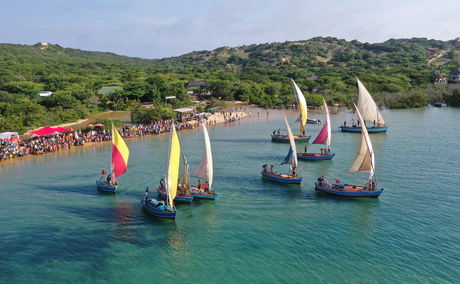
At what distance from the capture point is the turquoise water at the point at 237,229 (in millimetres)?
21750

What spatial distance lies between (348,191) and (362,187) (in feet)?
4.40

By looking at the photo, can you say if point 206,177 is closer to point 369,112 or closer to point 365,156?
point 365,156

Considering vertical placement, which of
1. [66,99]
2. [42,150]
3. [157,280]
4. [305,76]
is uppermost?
[305,76]

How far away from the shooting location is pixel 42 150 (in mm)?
50375

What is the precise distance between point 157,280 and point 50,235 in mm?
10081

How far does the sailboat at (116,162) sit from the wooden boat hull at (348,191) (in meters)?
18.2

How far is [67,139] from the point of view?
178 ft

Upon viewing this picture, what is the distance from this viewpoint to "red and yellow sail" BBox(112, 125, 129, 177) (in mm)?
33625

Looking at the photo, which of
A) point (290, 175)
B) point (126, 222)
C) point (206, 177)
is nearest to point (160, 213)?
point (126, 222)

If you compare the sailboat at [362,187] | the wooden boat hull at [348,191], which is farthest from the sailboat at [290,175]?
the wooden boat hull at [348,191]

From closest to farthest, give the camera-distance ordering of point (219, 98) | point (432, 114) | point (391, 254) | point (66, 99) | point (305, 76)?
point (391, 254)
point (66, 99)
point (432, 114)
point (219, 98)
point (305, 76)

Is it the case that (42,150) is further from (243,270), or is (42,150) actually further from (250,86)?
(250,86)

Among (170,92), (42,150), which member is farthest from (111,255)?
(170,92)

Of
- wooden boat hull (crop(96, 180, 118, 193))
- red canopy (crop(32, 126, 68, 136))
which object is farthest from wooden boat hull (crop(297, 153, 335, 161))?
red canopy (crop(32, 126, 68, 136))
